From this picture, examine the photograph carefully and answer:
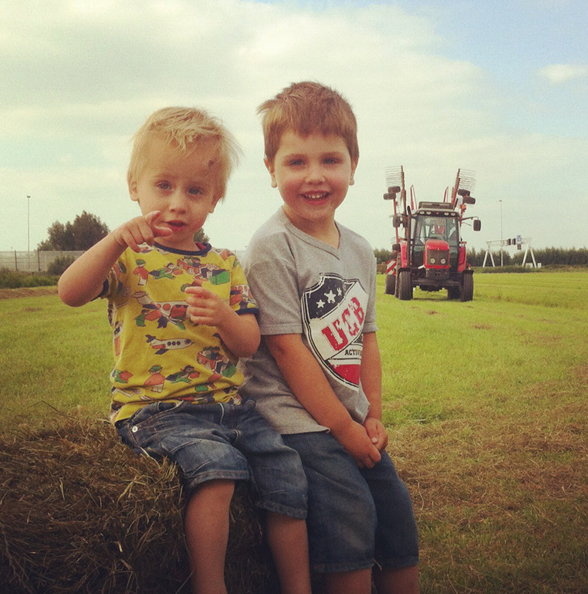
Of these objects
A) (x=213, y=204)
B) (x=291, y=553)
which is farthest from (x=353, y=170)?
(x=291, y=553)

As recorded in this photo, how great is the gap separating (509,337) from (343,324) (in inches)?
209

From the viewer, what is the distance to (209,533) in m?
1.42

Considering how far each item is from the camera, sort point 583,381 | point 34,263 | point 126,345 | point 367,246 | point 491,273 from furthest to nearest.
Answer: point 491,273
point 34,263
point 583,381
point 367,246
point 126,345

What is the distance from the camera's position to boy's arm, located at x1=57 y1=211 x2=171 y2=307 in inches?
58.1

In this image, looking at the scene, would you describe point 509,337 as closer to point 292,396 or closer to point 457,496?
point 457,496

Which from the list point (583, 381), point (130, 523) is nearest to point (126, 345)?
point (130, 523)

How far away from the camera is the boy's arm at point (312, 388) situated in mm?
1706

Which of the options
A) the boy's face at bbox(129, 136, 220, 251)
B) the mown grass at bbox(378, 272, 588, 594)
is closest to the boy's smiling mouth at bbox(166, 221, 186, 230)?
the boy's face at bbox(129, 136, 220, 251)

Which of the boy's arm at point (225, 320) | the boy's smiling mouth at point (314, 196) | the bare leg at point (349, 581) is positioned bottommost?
the bare leg at point (349, 581)

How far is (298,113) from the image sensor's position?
1.79 m

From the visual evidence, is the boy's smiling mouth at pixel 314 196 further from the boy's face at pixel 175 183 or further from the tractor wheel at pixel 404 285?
the tractor wheel at pixel 404 285

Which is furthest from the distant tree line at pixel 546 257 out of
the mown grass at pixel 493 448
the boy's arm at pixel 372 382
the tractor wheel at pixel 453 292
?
the boy's arm at pixel 372 382

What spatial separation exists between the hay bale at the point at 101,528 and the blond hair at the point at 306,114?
1.02 meters

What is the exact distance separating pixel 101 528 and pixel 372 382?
99cm
